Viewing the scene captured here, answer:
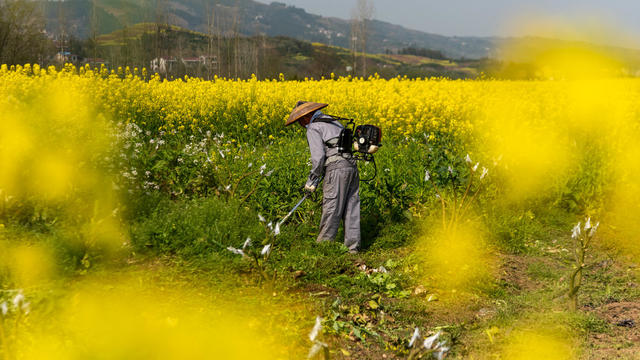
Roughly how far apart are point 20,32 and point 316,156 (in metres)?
38.3

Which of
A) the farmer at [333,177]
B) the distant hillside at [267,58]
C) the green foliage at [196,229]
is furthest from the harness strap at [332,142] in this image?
the distant hillside at [267,58]

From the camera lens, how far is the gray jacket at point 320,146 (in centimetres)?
467

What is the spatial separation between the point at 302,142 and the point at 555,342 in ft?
17.2

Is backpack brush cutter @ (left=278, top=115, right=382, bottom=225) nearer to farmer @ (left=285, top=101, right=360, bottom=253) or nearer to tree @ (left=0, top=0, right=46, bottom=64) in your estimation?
farmer @ (left=285, top=101, right=360, bottom=253)

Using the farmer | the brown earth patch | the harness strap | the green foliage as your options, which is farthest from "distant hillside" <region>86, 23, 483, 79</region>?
the brown earth patch

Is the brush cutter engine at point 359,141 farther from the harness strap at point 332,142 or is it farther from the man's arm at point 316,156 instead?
the man's arm at point 316,156

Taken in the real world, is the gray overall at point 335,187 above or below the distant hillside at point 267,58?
below

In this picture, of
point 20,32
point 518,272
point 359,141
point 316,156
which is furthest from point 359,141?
point 20,32

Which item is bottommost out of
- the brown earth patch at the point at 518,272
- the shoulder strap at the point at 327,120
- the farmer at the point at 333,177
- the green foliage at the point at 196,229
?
the brown earth patch at the point at 518,272

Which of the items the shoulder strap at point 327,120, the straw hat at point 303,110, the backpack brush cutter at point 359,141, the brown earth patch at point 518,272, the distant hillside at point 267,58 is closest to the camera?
the brown earth patch at point 518,272

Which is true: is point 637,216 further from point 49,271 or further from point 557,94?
point 557,94

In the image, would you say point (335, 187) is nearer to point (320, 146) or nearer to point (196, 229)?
point (320, 146)

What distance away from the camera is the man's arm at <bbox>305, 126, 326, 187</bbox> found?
15.3 feet

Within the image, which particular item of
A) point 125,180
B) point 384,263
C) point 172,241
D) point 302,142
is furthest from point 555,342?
point 302,142
